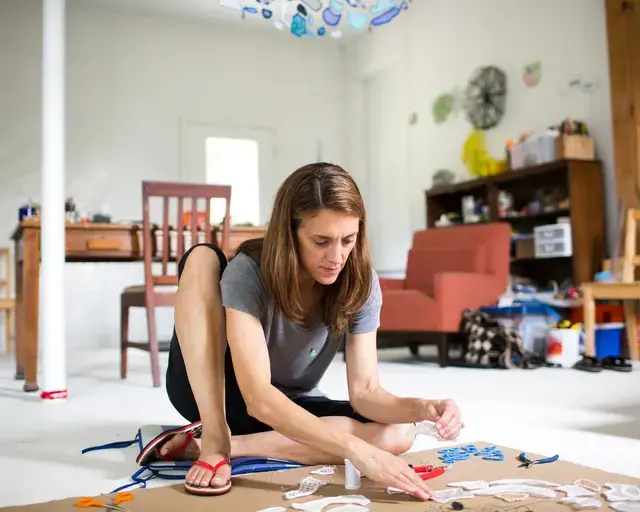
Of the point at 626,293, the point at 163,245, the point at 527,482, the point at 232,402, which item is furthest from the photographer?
the point at 626,293

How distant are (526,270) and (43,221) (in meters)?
3.49

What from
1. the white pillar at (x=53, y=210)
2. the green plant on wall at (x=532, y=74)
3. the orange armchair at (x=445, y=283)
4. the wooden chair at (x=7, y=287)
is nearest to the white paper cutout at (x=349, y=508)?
the white pillar at (x=53, y=210)

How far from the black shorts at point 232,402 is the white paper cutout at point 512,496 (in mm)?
380

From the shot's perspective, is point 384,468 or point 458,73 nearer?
point 384,468

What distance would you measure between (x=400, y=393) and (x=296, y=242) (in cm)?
166

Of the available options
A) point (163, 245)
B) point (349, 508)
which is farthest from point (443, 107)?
point (349, 508)

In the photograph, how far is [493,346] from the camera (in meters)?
3.76

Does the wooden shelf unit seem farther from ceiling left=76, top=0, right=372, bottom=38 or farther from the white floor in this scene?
ceiling left=76, top=0, right=372, bottom=38

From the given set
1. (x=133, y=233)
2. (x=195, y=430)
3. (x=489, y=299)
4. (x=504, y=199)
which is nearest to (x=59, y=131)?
(x=133, y=233)

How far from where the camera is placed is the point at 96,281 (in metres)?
6.07

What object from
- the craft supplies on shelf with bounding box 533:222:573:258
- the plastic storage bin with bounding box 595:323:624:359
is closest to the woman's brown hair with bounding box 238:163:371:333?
the plastic storage bin with bounding box 595:323:624:359

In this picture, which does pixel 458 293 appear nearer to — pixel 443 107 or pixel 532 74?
pixel 532 74

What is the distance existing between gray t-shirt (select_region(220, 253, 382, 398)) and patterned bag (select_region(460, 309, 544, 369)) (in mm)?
2262

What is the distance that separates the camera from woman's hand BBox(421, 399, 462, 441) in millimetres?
1283
